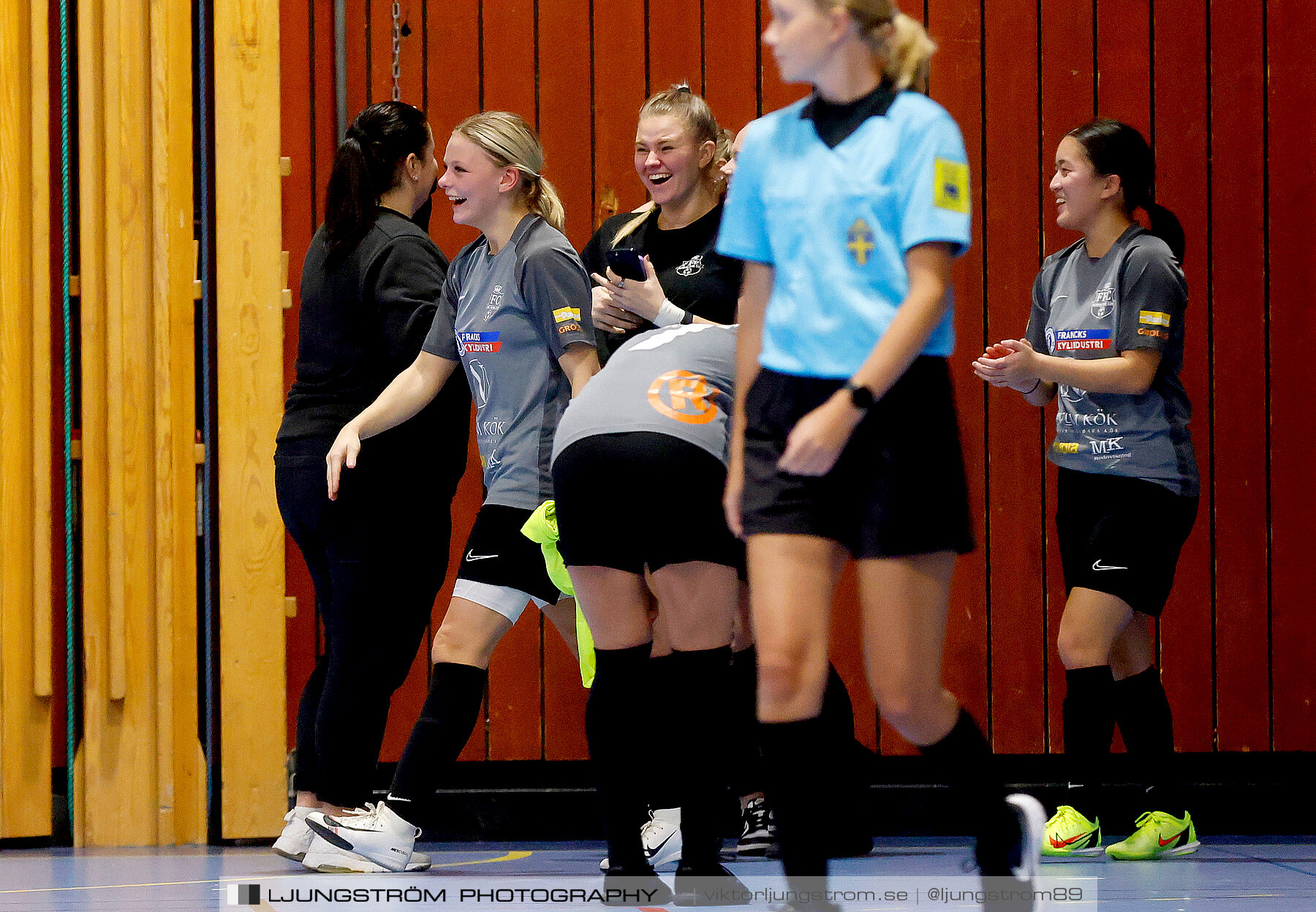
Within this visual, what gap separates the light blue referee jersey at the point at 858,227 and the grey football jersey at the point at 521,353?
3.38ft

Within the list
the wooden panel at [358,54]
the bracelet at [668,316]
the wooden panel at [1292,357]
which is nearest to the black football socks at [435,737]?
the bracelet at [668,316]

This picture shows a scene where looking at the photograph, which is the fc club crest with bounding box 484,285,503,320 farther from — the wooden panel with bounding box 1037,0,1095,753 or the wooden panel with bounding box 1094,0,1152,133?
the wooden panel with bounding box 1094,0,1152,133

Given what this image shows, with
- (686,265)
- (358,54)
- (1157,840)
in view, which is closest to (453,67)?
(358,54)

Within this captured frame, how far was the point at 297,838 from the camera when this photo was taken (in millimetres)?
3316

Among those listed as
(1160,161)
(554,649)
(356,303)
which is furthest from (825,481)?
(1160,161)

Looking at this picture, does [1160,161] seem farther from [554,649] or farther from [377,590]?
[377,590]

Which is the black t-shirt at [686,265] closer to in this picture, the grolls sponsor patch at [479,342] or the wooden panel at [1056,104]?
the grolls sponsor patch at [479,342]

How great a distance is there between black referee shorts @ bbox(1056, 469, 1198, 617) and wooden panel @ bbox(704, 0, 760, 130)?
1.54 meters

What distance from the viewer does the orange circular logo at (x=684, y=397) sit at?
2.43m

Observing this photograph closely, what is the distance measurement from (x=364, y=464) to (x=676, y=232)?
0.95 meters

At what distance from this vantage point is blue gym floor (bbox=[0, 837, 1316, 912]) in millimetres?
2703

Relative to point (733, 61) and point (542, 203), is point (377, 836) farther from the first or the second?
point (733, 61)

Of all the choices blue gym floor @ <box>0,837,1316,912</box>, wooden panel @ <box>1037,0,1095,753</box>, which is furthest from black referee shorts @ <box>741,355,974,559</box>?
wooden panel @ <box>1037,0,1095,753</box>

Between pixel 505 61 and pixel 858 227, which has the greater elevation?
pixel 505 61
